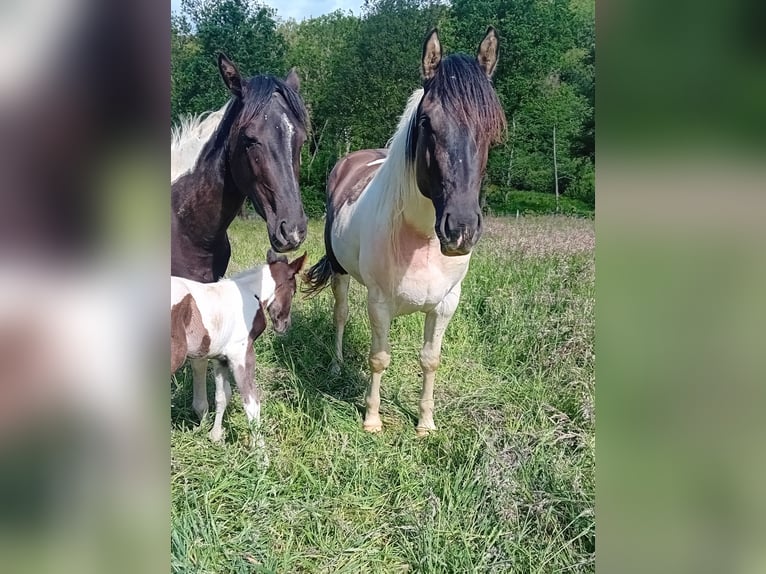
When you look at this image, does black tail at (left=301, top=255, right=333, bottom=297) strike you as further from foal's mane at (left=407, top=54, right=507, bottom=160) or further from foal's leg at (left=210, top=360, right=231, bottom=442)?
foal's mane at (left=407, top=54, right=507, bottom=160)

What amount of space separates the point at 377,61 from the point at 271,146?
4.41ft

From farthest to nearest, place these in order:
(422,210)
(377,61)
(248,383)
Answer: (377,61) < (248,383) < (422,210)

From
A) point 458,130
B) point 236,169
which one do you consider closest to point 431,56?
point 458,130

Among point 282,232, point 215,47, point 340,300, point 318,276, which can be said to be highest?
point 215,47

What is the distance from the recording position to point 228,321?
252 cm

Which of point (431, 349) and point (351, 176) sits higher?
point (351, 176)

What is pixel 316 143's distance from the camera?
3465 mm

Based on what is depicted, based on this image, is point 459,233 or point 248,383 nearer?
point 459,233

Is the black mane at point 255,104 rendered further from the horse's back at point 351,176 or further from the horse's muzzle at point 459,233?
the horse's back at point 351,176

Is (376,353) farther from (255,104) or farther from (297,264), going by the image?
(255,104)

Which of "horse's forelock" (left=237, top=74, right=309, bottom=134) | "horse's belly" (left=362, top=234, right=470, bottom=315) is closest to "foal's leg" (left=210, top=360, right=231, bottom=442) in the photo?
"horse's belly" (left=362, top=234, right=470, bottom=315)
